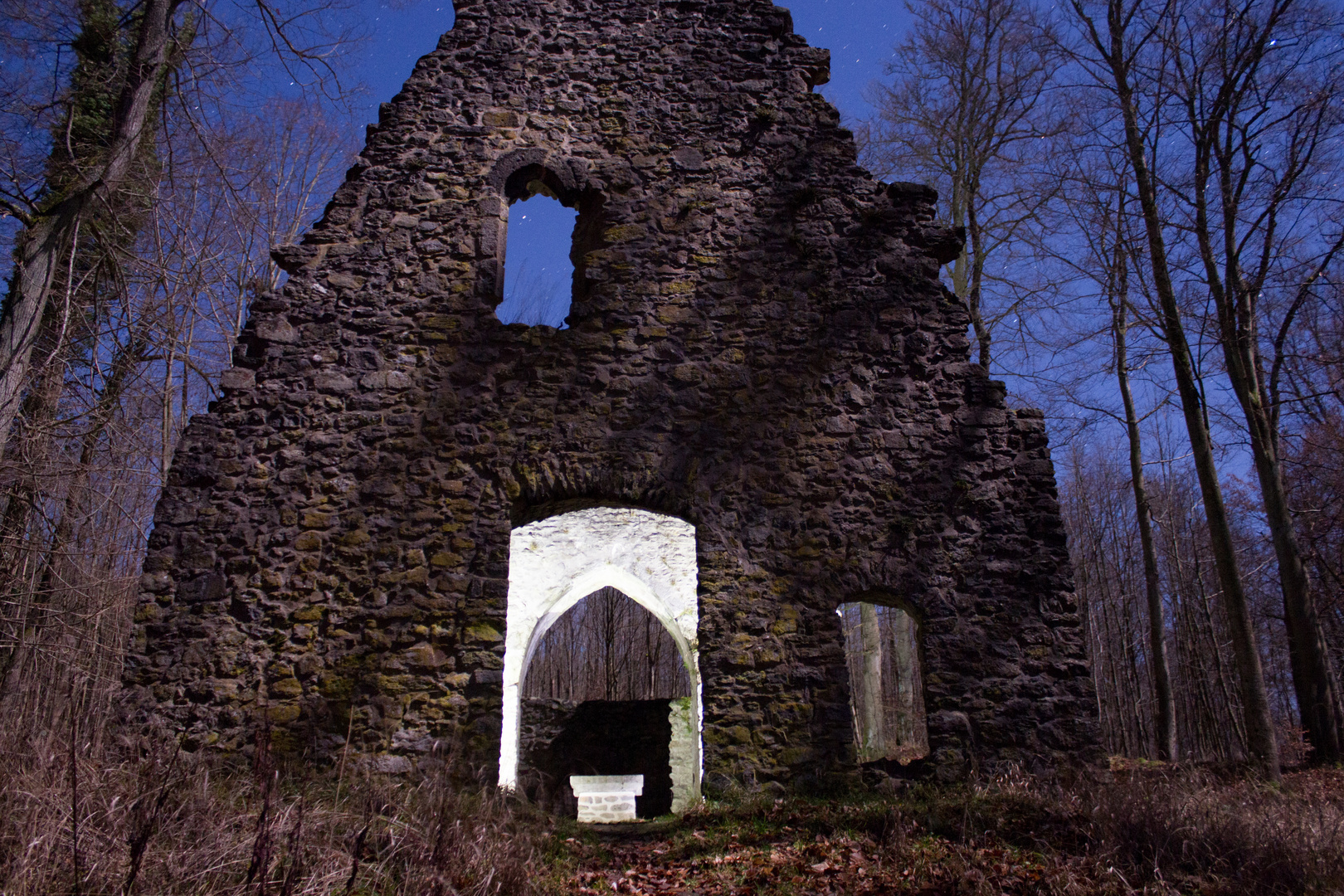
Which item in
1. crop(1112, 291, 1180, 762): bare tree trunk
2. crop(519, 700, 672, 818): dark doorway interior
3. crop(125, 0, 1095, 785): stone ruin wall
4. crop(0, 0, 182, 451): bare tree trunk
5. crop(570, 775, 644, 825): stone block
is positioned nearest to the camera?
crop(125, 0, 1095, 785): stone ruin wall

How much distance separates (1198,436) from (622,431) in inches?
265

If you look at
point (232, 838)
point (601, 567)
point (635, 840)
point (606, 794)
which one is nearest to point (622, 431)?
point (635, 840)

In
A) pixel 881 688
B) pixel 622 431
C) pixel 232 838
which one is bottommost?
→ pixel 232 838

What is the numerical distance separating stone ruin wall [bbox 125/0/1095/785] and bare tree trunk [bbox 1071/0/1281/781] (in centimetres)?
325

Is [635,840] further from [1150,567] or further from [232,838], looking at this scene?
[1150,567]

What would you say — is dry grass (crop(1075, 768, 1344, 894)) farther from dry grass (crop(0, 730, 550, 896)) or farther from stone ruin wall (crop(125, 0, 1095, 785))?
dry grass (crop(0, 730, 550, 896))

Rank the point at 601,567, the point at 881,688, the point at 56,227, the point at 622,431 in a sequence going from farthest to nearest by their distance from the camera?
the point at 881,688 → the point at 601,567 → the point at 622,431 → the point at 56,227

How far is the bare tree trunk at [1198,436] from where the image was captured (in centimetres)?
787

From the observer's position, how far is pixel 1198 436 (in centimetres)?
892

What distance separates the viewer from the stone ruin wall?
5.91 meters

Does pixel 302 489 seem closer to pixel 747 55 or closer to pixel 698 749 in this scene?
pixel 747 55

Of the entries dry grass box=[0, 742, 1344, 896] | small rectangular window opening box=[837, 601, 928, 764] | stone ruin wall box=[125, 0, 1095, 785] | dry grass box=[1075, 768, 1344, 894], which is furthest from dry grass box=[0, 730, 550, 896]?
small rectangular window opening box=[837, 601, 928, 764]

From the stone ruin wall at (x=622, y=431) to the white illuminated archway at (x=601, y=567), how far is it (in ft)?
14.9

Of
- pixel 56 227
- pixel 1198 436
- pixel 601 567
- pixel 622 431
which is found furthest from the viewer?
pixel 601 567
